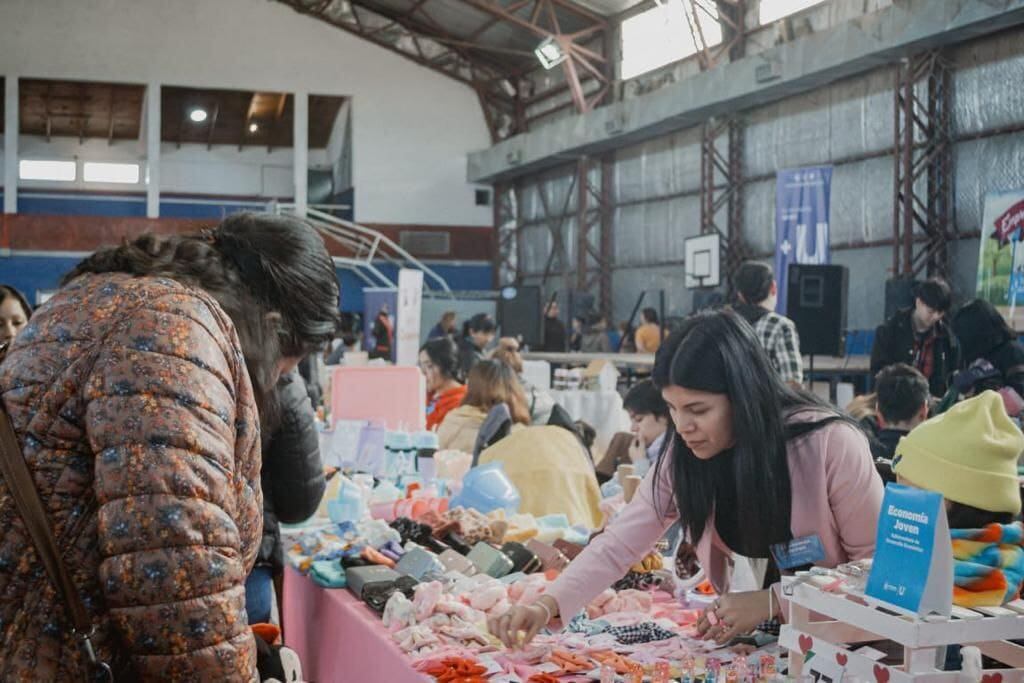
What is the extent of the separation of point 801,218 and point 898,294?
5.86 feet

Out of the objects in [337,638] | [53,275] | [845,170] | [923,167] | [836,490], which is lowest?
[337,638]

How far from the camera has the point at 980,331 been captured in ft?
18.3

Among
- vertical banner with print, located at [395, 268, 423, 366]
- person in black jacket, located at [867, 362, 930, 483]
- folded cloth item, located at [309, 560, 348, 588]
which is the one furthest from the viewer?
vertical banner with print, located at [395, 268, 423, 366]

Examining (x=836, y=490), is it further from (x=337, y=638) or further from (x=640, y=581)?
(x=337, y=638)

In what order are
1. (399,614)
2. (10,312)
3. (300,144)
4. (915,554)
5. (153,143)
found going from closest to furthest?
1. (915,554)
2. (399,614)
3. (10,312)
4. (153,143)
5. (300,144)

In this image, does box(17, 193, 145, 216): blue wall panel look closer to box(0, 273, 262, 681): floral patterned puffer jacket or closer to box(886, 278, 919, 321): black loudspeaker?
box(886, 278, 919, 321): black loudspeaker

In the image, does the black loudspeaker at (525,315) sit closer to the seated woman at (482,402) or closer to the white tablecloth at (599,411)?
the white tablecloth at (599,411)

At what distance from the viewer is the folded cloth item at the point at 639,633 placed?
7.42 feet

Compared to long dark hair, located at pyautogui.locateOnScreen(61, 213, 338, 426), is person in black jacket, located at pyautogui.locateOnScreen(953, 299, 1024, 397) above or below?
below

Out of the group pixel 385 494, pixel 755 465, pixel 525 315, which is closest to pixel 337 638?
pixel 385 494

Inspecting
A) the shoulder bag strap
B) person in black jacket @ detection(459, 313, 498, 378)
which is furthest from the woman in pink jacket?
person in black jacket @ detection(459, 313, 498, 378)

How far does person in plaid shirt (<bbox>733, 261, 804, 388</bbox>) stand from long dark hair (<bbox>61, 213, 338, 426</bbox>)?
422 cm

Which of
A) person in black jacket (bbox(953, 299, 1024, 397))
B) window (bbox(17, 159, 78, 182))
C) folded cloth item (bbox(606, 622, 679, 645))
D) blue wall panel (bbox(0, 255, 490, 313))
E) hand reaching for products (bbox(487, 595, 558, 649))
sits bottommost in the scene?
folded cloth item (bbox(606, 622, 679, 645))

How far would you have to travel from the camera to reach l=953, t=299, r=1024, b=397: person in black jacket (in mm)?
5477
